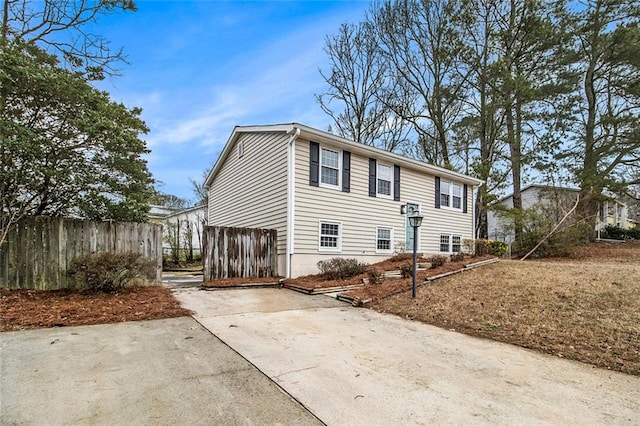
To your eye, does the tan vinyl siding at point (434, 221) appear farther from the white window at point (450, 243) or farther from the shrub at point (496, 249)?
the shrub at point (496, 249)

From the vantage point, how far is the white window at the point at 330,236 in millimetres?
11172

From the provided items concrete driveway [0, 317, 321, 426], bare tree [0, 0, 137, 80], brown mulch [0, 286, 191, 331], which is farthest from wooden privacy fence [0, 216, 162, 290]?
bare tree [0, 0, 137, 80]

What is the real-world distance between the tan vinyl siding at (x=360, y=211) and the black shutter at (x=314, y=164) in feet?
0.44

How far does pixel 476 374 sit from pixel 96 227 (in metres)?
7.97

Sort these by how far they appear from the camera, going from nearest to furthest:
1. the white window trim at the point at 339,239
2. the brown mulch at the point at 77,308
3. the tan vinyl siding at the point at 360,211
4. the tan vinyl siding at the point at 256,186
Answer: the brown mulch at the point at 77,308 → the tan vinyl siding at the point at 360,211 → the tan vinyl siding at the point at 256,186 → the white window trim at the point at 339,239

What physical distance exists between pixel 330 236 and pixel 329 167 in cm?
237

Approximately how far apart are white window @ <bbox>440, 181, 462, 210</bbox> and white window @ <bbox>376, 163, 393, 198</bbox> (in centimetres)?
359

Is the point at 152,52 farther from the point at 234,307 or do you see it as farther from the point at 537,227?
the point at 537,227

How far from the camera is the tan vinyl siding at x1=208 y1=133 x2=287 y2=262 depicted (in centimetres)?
1073

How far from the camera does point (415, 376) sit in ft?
11.6

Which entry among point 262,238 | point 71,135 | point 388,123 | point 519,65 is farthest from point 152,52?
point 519,65

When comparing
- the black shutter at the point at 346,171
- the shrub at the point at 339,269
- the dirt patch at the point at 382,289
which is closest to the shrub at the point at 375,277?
the dirt patch at the point at 382,289

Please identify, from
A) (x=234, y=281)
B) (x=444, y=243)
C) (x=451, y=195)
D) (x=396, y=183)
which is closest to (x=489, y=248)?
(x=444, y=243)

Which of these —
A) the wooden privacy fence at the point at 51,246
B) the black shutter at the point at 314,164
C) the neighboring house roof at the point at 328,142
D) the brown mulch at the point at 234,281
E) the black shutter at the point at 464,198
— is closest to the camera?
the wooden privacy fence at the point at 51,246
